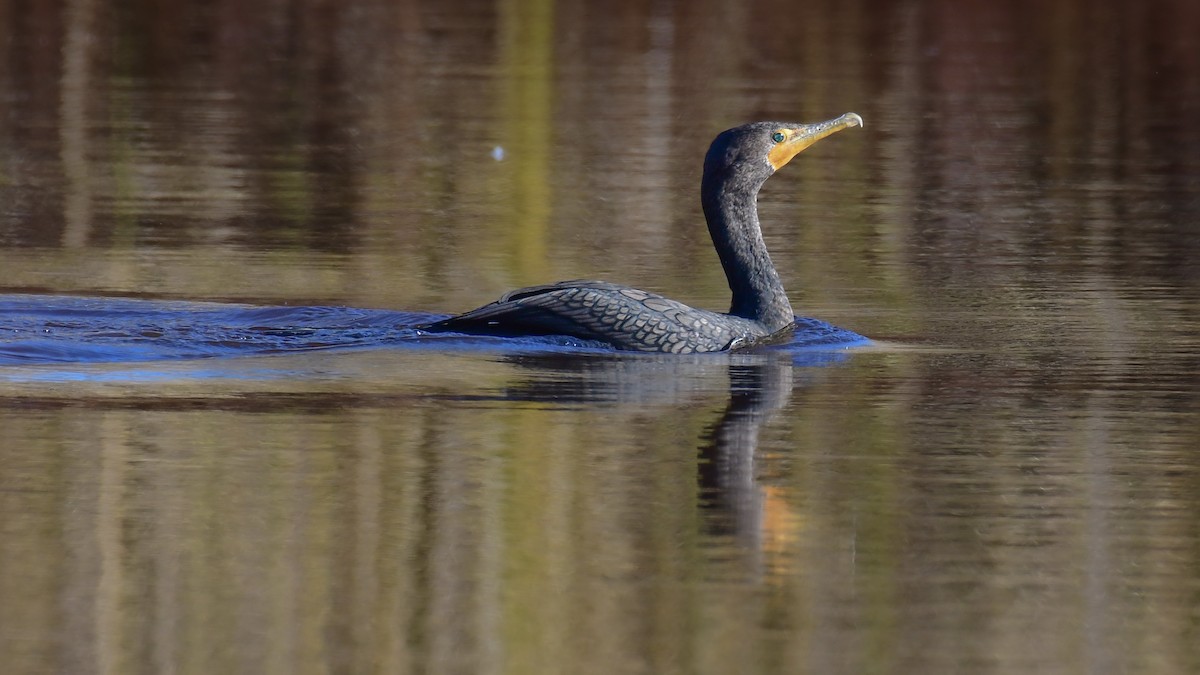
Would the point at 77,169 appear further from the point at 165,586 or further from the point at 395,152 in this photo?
the point at 165,586

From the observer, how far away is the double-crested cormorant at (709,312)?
9.52 metres

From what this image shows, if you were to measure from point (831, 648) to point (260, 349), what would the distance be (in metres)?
4.68

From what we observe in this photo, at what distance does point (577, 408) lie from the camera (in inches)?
320

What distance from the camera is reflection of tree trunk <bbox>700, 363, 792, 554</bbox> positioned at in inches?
253

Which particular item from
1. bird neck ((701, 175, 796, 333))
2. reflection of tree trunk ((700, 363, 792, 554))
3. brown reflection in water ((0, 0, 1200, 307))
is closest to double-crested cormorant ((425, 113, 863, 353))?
bird neck ((701, 175, 796, 333))

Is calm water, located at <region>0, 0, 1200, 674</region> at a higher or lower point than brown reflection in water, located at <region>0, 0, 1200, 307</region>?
lower

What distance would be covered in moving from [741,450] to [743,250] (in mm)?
2970

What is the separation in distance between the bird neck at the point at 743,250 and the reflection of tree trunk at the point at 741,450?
822mm

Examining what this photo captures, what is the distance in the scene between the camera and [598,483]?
682 centimetres

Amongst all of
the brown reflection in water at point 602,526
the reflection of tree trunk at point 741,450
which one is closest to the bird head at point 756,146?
the reflection of tree trunk at point 741,450

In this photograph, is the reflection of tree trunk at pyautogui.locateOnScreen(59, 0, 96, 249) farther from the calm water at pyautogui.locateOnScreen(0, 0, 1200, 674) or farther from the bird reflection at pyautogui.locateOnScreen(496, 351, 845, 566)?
the bird reflection at pyautogui.locateOnScreen(496, 351, 845, 566)

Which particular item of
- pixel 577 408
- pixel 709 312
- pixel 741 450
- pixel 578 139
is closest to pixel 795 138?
pixel 709 312

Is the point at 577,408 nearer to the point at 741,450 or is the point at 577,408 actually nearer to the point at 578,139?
the point at 741,450

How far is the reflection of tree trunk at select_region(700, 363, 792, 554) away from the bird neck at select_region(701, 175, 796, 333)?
822 mm
